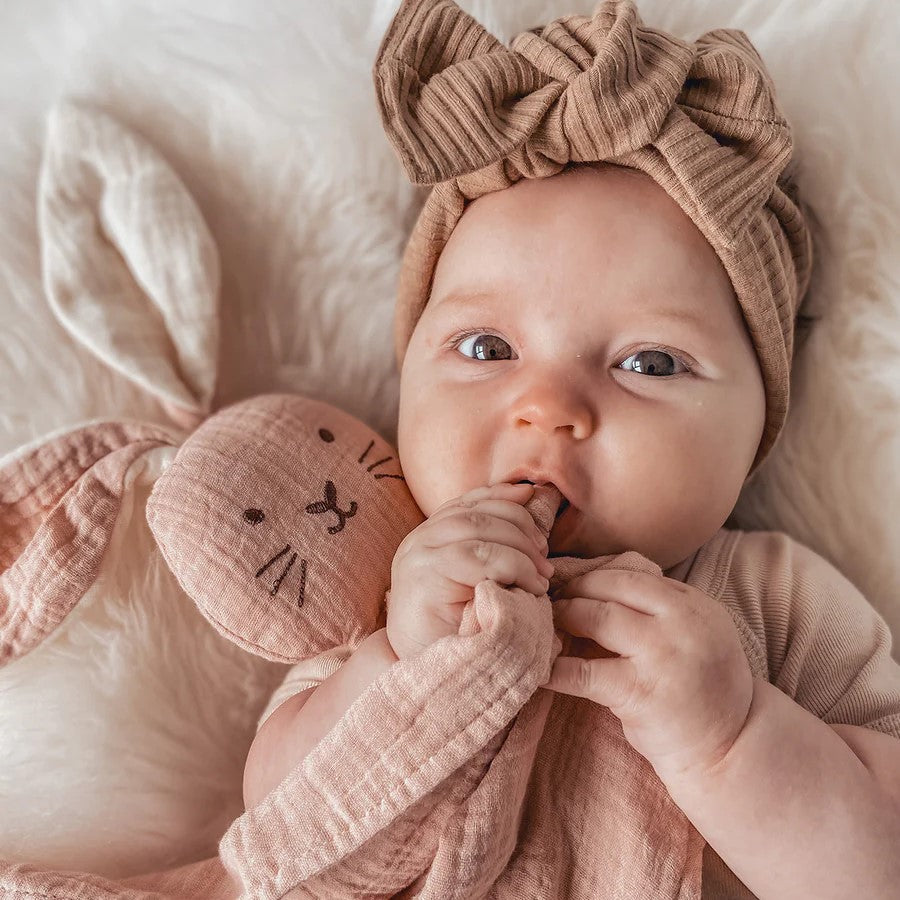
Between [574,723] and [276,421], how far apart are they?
1.48 feet

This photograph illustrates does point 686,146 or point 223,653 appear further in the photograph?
point 223,653

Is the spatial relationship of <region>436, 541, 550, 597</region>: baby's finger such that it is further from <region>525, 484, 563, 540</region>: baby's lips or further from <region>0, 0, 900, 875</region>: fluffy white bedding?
<region>0, 0, 900, 875</region>: fluffy white bedding

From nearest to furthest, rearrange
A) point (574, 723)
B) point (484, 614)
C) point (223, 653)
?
1. point (484, 614)
2. point (574, 723)
3. point (223, 653)

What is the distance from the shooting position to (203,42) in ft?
3.79

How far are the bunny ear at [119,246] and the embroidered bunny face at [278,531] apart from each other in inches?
6.3

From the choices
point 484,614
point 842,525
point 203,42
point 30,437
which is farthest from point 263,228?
point 842,525

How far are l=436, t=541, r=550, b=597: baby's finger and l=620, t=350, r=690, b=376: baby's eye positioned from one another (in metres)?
0.29

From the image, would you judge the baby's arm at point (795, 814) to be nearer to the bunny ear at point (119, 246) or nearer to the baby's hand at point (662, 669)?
the baby's hand at point (662, 669)

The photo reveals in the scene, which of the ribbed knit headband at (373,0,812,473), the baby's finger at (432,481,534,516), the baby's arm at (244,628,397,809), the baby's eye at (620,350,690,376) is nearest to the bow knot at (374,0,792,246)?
the ribbed knit headband at (373,0,812,473)

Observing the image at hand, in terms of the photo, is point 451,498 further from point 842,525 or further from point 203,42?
point 203,42

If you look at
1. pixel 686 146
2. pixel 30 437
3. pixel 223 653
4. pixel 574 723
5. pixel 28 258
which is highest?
pixel 686 146

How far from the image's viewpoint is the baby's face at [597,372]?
3.02 ft

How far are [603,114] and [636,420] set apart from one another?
299mm

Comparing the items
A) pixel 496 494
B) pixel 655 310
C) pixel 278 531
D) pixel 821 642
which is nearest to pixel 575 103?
pixel 655 310
